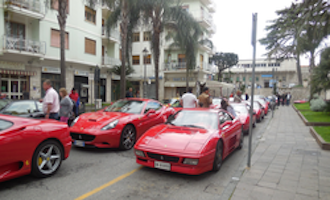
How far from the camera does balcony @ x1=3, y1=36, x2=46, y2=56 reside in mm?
16828

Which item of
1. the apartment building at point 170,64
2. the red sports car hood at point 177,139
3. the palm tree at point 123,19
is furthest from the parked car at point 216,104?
the apartment building at point 170,64

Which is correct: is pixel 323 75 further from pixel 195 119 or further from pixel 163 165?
pixel 163 165

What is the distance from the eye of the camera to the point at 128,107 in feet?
25.4

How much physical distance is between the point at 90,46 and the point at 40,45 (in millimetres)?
6197

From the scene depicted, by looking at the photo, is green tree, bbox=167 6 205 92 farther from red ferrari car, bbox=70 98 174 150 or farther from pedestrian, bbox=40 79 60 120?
pedestrian, bbox=40 79 60 120

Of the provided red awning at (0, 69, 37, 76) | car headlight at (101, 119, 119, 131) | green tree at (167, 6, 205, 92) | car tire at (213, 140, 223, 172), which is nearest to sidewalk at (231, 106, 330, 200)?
car tire at (213, 140, 223, 172)

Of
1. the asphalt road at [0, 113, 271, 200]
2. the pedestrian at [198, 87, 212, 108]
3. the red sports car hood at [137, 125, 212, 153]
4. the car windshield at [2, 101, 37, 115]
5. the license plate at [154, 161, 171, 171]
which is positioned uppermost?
the pedestrian at [198, 87, 212, 108]

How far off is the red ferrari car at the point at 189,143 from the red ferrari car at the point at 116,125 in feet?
4.49

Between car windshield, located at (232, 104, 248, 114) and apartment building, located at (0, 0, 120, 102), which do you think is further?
apartment building, located at (0, 0, 120, 102)

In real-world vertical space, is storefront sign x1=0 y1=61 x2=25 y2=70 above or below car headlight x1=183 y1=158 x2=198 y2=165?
above

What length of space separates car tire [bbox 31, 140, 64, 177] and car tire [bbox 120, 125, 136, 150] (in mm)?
2019

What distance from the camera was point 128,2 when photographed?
13.5 metres

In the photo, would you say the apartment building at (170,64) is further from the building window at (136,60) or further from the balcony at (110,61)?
the balcony at (110,61)

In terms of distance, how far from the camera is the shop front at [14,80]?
1772cm
